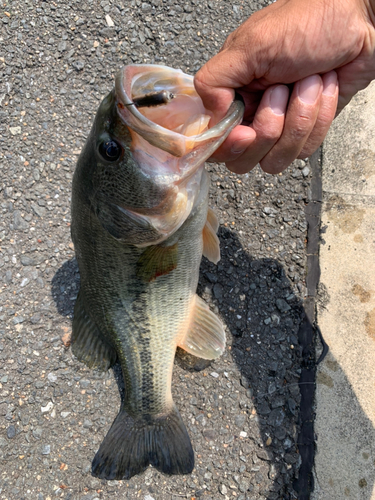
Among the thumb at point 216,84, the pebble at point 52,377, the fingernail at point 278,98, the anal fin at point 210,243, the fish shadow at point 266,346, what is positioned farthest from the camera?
the pebble at point 52,377

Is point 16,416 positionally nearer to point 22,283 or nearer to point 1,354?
point 1,354

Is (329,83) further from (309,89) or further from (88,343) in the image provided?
(88,343)

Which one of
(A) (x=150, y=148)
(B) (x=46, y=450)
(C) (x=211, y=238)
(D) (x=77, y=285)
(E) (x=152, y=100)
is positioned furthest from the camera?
(D) (x=77, y=285)

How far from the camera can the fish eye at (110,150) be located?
5.13 ft

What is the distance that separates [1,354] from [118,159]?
183 cm

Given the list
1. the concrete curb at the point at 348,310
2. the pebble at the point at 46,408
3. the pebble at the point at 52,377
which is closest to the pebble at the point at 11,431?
the pebble at the point at 46,408

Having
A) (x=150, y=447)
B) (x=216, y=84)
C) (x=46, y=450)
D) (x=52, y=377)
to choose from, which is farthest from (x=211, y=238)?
(x=46, y=450)

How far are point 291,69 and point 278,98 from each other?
0.13 meters

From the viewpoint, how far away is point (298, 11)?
147cm

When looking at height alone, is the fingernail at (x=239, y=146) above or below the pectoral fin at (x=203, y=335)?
above

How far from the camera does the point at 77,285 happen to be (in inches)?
105

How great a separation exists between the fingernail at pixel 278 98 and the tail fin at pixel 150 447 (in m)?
1.89

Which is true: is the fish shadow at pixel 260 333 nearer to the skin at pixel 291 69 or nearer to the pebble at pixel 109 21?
the skin at pixel 291 69

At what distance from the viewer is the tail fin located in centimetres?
225
